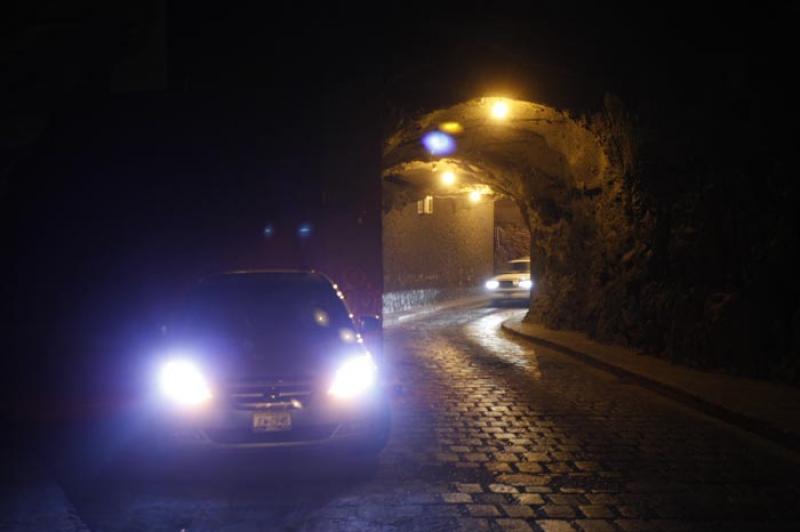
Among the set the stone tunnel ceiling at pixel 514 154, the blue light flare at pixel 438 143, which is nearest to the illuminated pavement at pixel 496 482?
the stone tunnel ceiling at pixel 514 154

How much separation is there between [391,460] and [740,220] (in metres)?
8.46

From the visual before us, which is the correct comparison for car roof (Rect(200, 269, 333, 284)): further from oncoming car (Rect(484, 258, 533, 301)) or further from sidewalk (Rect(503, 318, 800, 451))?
oncoming car (Rect(484, 258, 533, 301))

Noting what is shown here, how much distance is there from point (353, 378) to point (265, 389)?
0.76m

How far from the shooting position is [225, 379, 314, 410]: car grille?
6.00m

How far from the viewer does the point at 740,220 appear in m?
12.6

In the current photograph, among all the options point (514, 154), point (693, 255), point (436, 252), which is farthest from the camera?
point (436, 252)

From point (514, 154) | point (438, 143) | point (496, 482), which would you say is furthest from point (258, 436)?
point (514, 154)

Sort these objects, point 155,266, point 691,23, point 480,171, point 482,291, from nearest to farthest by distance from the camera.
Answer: point 691,23 → point 155,266 → point 480,171 → point 482,291

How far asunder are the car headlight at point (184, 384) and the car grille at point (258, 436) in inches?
11.4

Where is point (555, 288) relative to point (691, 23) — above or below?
below

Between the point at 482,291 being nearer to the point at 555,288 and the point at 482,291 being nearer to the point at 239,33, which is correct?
the point at 555,288

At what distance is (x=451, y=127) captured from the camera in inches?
796

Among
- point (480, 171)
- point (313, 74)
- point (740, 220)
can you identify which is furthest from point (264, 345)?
point (480, 171)

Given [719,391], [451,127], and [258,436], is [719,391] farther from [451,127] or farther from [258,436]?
[451,127]
